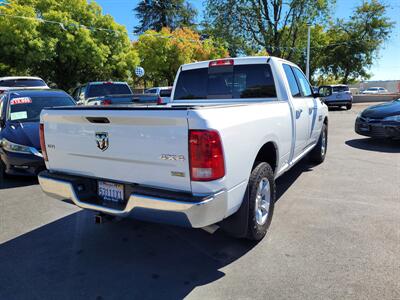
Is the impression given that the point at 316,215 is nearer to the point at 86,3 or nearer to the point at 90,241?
the point at 90,241

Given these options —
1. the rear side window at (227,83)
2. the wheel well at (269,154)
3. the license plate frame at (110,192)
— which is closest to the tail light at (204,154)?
the license plate frame at (110,192)

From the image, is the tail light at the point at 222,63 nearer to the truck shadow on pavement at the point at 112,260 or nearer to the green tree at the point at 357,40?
the truck shadow on pavement at the point at 112,260

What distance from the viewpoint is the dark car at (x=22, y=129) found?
5.81 m

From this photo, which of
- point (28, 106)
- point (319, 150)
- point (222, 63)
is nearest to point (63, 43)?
point (28, 106)

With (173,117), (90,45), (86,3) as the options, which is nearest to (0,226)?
(173,117)

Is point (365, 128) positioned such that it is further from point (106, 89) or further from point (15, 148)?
point (106, 89)

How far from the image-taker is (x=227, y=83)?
4785 mm

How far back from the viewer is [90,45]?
23.5 m

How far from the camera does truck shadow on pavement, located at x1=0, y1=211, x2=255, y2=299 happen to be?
2865 millimetres

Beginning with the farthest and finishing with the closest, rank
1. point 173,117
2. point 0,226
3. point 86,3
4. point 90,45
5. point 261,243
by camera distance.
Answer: point 86,3 → point 90,45 → point 0,226 → point 261,243 → point 173,117

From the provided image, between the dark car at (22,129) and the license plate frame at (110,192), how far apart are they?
3072mm

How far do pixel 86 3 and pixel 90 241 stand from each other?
83.7 ft

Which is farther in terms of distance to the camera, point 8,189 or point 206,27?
point 206,27

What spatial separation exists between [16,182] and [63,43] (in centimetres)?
1924
